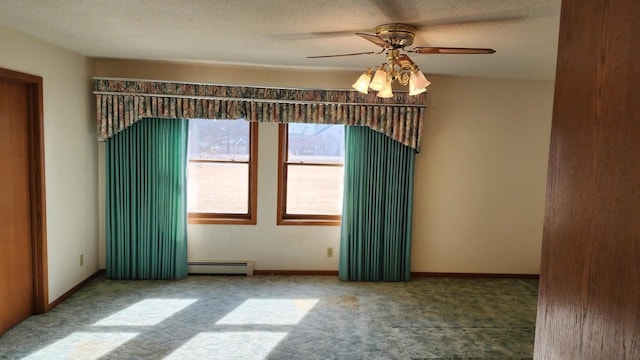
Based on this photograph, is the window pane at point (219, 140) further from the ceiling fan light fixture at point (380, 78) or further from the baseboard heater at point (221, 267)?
the ceiling fan light fixture at point (380, 78)

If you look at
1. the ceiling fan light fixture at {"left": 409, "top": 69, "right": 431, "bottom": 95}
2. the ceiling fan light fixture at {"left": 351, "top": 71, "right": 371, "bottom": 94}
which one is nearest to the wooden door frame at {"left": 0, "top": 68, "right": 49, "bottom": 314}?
the ceiling fan light fixture at {"left": 351, "top": 71, "right": 371, "bottom": 94}

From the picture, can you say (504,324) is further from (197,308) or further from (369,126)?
(197,308)

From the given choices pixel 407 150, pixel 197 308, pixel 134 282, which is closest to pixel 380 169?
pixel 407 150

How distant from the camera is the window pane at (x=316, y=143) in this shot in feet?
15.6

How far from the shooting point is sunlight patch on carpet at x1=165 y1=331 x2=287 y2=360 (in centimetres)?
304

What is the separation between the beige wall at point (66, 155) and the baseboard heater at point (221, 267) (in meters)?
1.04

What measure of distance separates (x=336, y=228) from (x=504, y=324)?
6.37 ft

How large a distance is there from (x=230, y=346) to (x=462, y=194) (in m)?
3.03

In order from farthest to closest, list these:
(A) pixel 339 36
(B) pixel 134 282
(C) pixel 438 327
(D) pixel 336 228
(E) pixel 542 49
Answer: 1. (D) pixel 336 228
2. (B) pixel 134 282
3. (C) pixel 438 327
4. (E) pixel 542 49
5. (A) pixel 339 36

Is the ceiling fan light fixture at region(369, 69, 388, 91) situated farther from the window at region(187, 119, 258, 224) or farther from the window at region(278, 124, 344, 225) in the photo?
the window at region(187, 119, 258, 224)

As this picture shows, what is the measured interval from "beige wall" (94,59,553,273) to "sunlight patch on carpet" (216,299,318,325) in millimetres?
813

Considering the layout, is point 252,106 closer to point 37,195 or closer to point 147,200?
point 147,200

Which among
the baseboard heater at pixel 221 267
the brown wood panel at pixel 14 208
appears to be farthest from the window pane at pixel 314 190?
the brown wood panel at pixel 14 208

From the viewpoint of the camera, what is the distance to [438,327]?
3.60 metres
